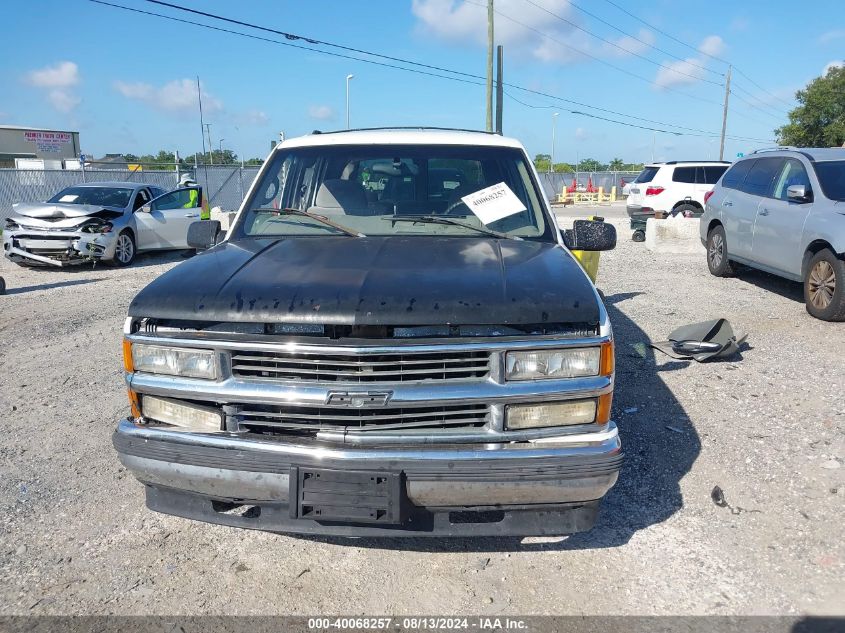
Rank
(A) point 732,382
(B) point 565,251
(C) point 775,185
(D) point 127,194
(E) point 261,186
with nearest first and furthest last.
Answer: (B) point 565,251 → (E) point 261,186 → (A) point 732,382 → (C) point 775,185 → (D) point 127,194

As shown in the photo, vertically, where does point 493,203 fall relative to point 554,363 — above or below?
above

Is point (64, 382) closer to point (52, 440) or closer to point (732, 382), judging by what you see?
point (52, 440)

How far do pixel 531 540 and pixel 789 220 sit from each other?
266 inches

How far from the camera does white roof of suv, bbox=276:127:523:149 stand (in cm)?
427

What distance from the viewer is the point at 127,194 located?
43.9 feet

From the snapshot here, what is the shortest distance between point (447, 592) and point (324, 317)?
1320mm

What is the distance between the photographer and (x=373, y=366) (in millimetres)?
2602

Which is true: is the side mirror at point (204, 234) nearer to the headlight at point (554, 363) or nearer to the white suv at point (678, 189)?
the headlight at point (554, 363)

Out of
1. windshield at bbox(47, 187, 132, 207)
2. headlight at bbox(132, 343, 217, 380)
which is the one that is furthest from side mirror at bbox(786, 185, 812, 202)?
windshield at bbox(47, 187, 132, 207)

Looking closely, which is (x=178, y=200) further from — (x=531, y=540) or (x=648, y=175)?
(x=531, y=540)

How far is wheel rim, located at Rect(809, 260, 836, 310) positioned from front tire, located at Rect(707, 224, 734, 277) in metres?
2.52

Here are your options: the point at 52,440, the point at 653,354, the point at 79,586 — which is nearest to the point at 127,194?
the point at 52,440

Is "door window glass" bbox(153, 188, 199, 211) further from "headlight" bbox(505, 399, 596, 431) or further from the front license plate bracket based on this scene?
"headlight" bbox(505, 399, 596, 431)

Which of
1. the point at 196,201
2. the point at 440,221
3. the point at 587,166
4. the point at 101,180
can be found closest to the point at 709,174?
the point at 196,201
